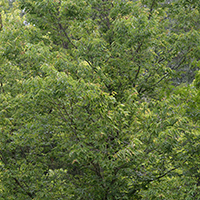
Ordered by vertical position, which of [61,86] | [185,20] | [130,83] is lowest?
[130,83]

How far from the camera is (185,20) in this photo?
33.5 feet

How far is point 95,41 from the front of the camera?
748 centimetres

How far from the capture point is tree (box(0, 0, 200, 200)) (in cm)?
586

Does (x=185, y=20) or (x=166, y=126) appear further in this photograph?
Result: (x=185, y=20)

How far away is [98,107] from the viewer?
5957mm

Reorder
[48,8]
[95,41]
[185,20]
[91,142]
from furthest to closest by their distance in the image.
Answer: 1. [185,20]
2. [48,8]
3. [95,41]
4. [91,142]

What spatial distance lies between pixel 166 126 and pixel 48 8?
5.42 metres

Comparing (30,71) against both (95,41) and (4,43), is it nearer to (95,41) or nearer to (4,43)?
(4,43)

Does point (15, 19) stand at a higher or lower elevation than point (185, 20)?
lower

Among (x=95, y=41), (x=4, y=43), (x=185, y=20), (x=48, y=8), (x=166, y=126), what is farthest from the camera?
(x=185, y=20)

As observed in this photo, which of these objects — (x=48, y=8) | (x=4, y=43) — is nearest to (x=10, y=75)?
(x=4, y=43)

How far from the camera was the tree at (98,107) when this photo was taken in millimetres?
5855

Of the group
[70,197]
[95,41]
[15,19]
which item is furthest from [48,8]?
[70,197]

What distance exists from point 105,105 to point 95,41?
248 cm
